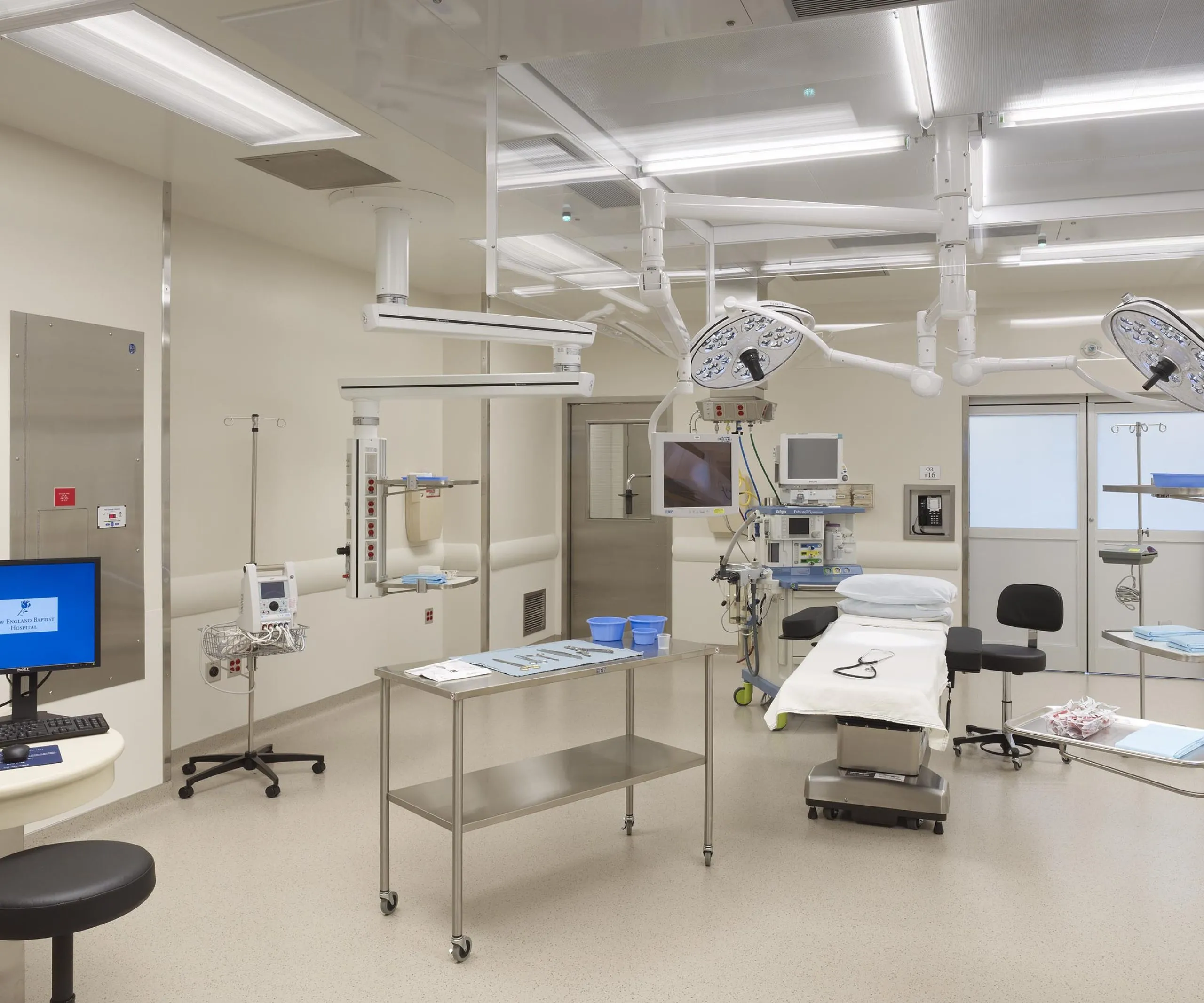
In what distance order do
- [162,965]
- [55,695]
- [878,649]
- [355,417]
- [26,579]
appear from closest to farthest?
[26,579], [162,965], [55,695], [878,649], [355,417]

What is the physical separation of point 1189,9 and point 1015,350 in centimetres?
516

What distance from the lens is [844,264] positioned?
4488 mm

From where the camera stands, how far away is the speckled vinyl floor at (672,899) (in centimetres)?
291

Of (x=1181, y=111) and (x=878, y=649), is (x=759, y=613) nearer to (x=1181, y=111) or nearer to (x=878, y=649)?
(x=878, y=649)

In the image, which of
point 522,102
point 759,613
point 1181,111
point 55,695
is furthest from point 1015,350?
point 55,695

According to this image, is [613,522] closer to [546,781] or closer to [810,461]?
[810,461]

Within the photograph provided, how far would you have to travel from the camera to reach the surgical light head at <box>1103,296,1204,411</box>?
2562 millimetres

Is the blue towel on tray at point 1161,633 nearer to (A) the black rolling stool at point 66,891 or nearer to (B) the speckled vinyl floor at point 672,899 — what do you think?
(B) the speckled vinyl floor at point 672,899

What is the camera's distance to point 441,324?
9.57ft

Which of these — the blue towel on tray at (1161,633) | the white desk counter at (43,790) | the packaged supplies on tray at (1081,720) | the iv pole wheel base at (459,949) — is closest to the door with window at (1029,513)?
the blue towel on tray at (1161,633)

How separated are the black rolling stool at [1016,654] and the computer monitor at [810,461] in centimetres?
126

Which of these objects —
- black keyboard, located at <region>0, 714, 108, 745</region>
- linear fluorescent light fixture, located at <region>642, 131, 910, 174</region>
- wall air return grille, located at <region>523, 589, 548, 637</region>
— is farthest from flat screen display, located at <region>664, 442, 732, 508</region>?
wall air return grille, located at <region>523, 589, 548, 637</region>

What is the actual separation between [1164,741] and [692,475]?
8.42 feet

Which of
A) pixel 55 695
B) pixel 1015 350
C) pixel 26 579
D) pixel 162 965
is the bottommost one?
pixel 162 965
